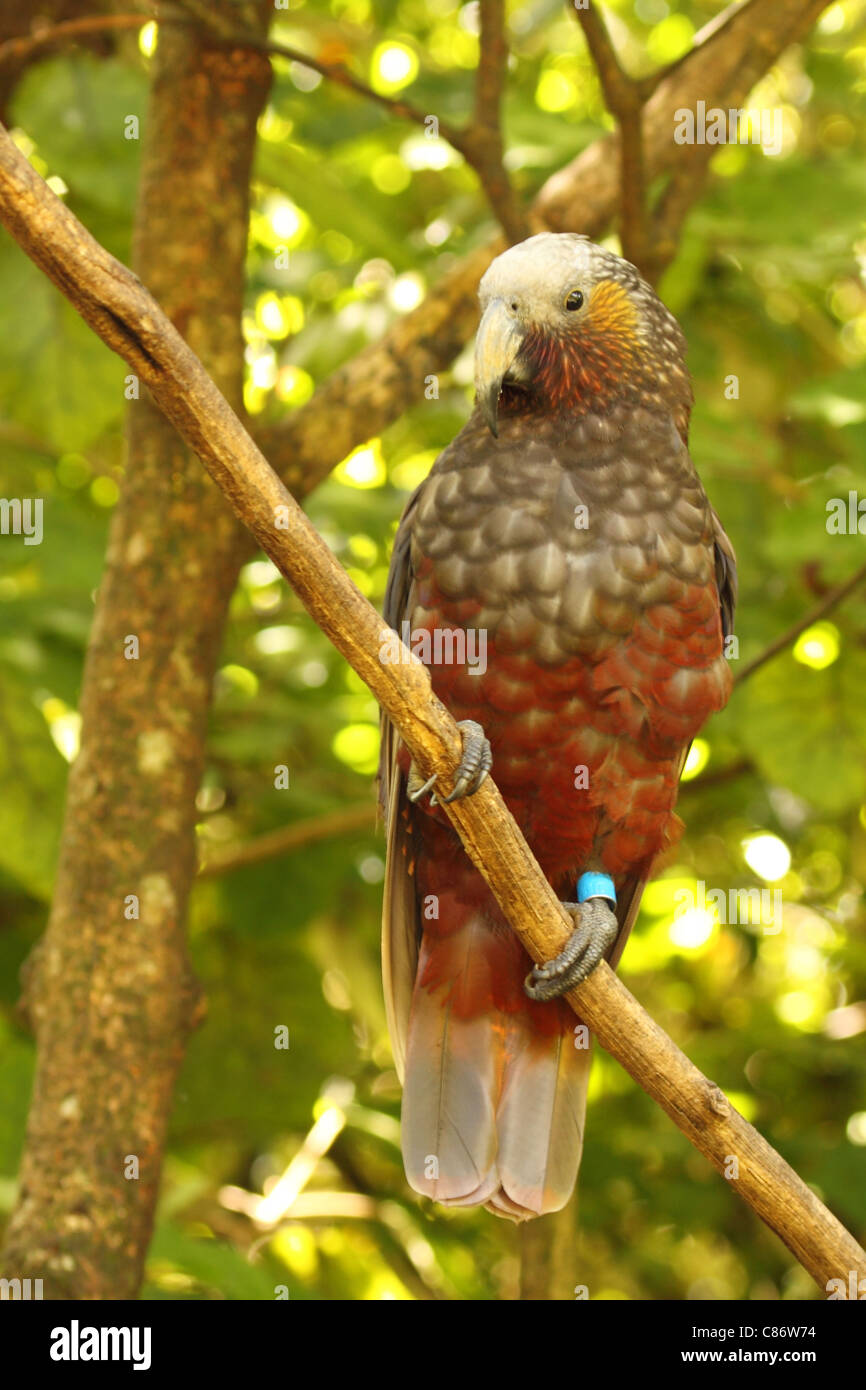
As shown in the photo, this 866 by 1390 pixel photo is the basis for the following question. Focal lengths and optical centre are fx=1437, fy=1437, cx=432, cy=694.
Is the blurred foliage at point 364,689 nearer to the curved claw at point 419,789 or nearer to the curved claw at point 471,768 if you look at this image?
the curved claw at point 419,789

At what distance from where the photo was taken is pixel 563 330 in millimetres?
2490

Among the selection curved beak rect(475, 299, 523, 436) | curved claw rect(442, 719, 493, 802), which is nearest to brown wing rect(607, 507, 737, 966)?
curved beak rect(475, 299, 523, 436)

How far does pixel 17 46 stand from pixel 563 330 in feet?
4.16

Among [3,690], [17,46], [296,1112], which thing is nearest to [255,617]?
[3,690]

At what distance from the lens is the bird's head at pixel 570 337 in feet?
7.84

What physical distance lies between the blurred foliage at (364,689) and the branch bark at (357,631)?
0.96 metres

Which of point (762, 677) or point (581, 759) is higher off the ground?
point (762, 677)

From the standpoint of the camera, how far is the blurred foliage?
3.15 meters

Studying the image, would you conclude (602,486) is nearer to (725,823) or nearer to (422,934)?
(422,934)

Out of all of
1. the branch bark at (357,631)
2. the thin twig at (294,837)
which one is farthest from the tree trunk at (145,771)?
the branch bark at (357,631)

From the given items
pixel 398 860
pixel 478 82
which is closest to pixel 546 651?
pixel 398 860

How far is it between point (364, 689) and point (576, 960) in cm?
161

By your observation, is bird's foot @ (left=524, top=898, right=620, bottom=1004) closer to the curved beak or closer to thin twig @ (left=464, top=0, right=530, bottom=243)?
the curved beak

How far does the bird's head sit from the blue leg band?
2.80 feet
